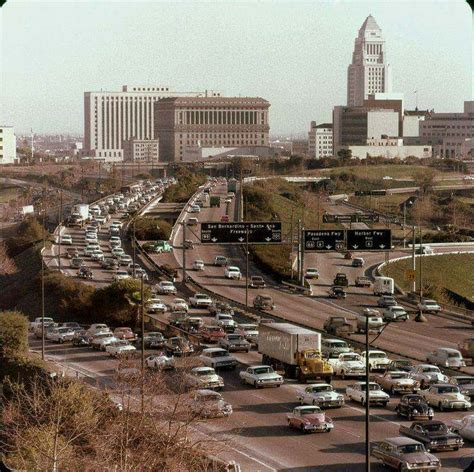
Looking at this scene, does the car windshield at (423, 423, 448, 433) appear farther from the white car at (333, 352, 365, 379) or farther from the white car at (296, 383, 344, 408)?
the white car at (333, 352, 365, 379)

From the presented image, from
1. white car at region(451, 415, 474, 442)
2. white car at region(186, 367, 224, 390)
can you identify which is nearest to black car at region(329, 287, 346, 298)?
white car at region(186, 367, 224, 390)

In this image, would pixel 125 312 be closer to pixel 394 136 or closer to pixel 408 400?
pixel 408 400

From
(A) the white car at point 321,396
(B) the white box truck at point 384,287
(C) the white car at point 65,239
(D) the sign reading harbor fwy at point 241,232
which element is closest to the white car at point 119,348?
(A) the white car at point 321,396

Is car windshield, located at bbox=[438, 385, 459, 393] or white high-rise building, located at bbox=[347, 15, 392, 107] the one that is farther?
white high-rise building, located at bbox=[347, 15, 392, 107]

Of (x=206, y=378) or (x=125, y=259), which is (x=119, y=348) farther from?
(x=125, y=259)

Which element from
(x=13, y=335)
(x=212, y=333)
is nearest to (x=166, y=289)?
(x=212, y=333)

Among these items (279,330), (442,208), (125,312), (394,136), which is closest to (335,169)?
(442,208)
